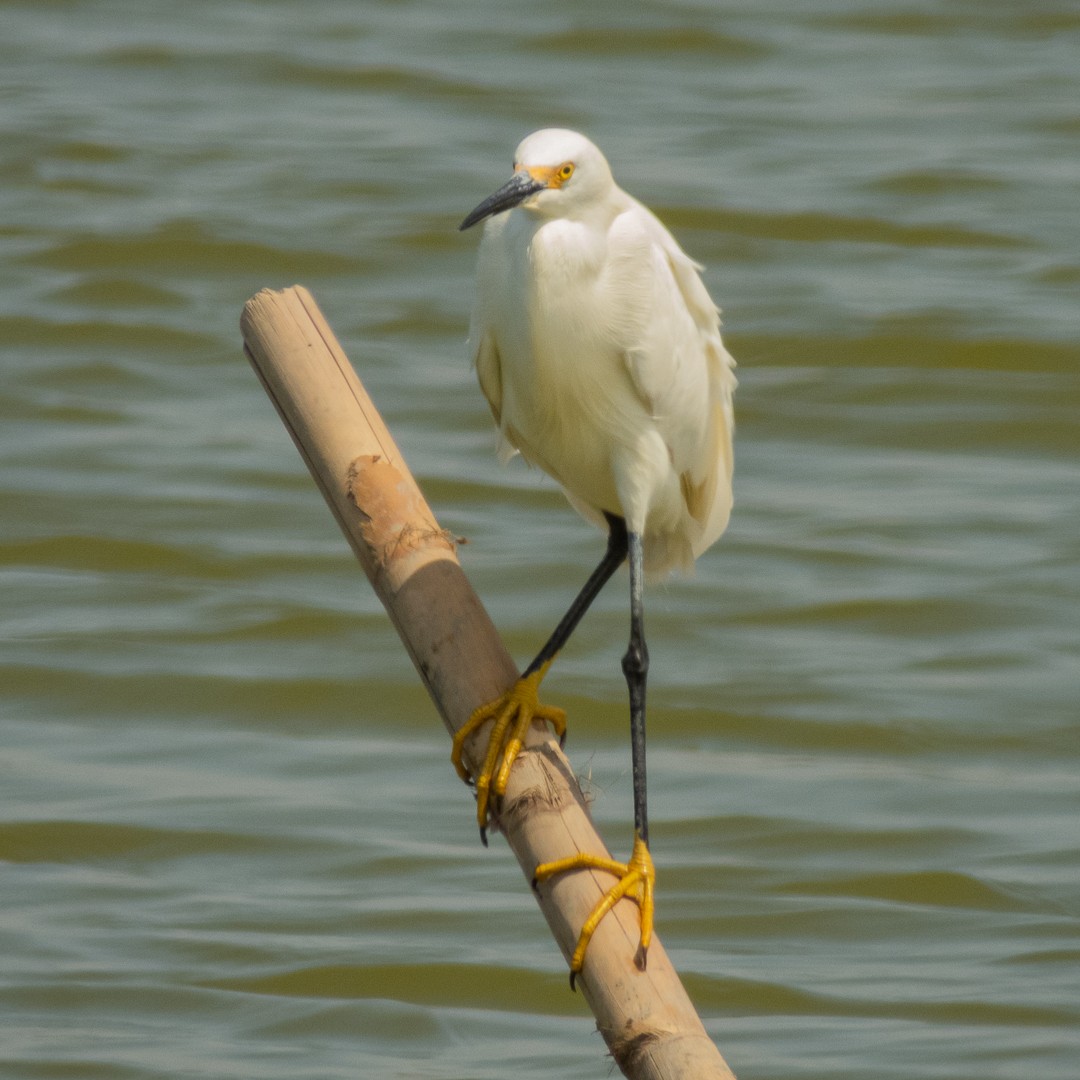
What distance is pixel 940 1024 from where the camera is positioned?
5215 mm

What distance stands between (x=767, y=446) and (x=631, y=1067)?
19.9 feet

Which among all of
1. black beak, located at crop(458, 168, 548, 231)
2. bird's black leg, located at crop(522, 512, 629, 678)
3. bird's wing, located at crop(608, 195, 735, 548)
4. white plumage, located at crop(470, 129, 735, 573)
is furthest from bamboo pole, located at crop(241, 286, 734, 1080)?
bird's black leg, located at crop(522, 512, 629, 678)

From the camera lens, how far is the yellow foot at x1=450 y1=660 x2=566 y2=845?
3.45 m

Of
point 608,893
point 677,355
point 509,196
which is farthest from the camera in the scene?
point 677,355

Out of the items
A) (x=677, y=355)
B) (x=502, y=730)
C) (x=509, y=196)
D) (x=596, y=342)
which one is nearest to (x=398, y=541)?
(x=502, y=730)

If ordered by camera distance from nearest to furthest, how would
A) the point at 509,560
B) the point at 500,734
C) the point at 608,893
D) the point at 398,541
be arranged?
the point at 608,893 < the point at 398,541 < the point at 500,734 < the point at 509,560

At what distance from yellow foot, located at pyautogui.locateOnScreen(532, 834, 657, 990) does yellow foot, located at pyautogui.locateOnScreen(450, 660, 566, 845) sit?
0.77 ft

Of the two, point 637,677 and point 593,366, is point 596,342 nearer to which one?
point 593,366

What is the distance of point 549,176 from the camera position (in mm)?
3502

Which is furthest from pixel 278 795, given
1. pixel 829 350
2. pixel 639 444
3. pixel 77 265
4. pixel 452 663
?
pixel 77 265

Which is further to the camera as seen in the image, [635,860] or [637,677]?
[637,677]

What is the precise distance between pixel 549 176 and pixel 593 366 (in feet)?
1.48

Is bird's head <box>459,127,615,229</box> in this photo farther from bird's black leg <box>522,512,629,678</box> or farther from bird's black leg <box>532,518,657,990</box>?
bird's black leg <box>522,512,629,678</box>

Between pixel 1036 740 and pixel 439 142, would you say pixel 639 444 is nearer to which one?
pixel 1036 740
